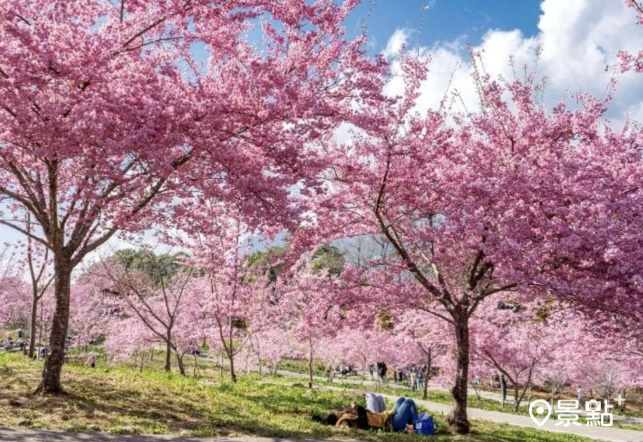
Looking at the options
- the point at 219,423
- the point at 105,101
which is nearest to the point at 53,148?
the point at 105,101

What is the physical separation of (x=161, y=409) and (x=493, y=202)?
769 centimetres

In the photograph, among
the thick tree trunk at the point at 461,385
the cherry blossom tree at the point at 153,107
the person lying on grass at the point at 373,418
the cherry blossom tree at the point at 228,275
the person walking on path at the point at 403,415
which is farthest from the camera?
the cherry blossom tree at the point at 228,275

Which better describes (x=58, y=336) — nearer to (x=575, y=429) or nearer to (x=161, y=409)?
(x=161, y=409)

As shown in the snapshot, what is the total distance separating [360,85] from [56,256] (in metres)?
6.73

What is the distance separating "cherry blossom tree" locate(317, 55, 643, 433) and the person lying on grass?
1.62m

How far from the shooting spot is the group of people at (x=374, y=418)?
1093 centimetres

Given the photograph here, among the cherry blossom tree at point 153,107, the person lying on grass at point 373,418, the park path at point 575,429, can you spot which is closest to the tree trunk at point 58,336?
the cherry blossom tree at point 153,107

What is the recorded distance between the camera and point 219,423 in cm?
959

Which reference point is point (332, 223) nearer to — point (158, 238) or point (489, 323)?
point (158, 238)

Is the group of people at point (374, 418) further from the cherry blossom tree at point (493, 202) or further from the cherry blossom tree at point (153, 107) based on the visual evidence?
the cherry blossom tree at point (153, 107)

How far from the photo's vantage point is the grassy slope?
339 inches

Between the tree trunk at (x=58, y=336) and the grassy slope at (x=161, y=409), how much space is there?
1.20ft

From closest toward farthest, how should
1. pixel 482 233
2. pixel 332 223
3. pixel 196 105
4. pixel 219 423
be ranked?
pixel 196 105
pixel 219 423
pixel 482 233
pixel 332 223

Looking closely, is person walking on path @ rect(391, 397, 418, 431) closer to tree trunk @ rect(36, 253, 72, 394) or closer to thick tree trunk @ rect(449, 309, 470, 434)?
thick tree trunk @ rect(449, 309, 470, 434)
